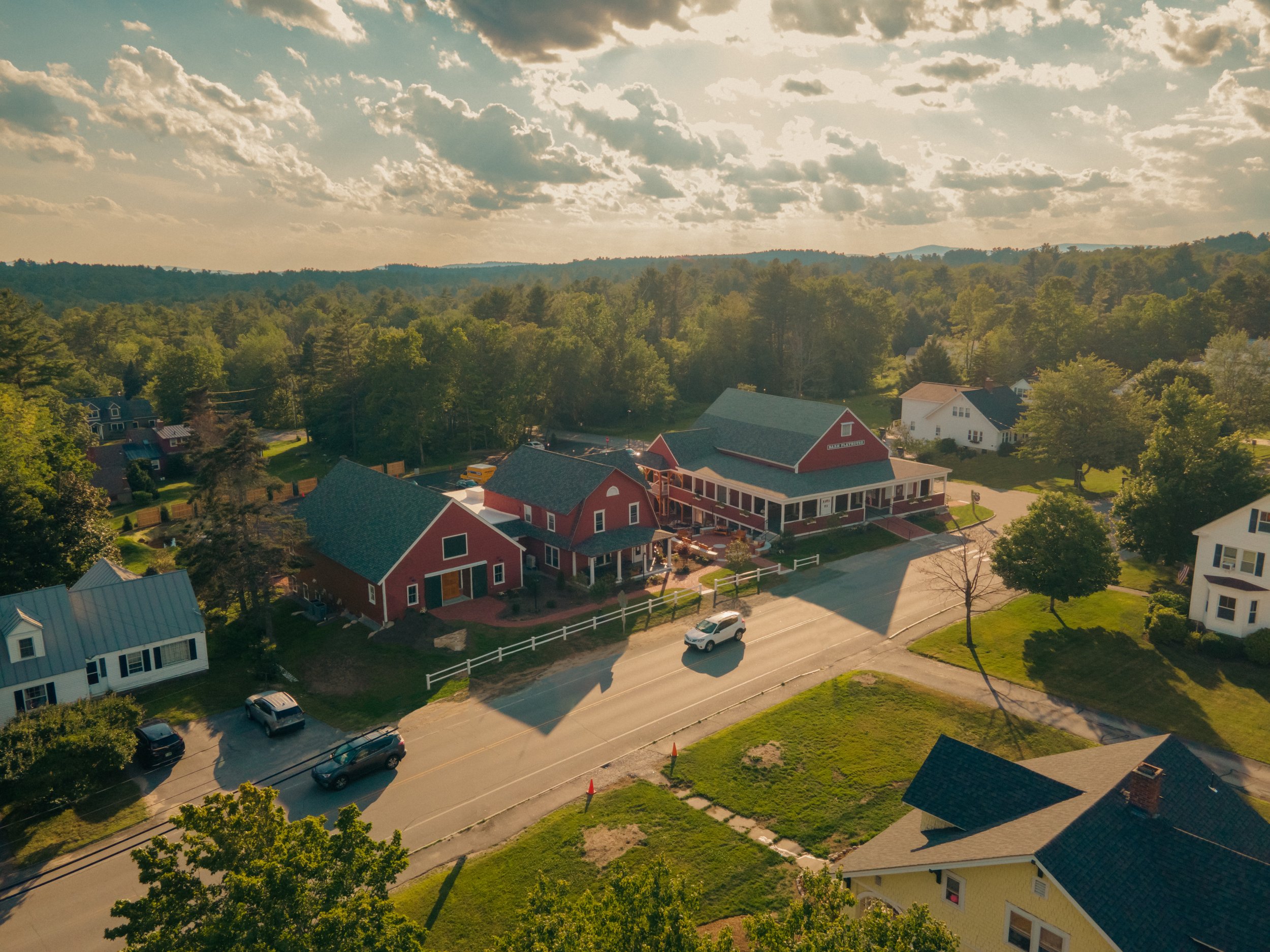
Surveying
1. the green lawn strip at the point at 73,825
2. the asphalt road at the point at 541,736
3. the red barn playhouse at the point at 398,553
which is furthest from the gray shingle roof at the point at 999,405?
the green lawn strip at the point at 73,825

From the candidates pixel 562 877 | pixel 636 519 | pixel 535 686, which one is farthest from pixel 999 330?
pixel 562 877

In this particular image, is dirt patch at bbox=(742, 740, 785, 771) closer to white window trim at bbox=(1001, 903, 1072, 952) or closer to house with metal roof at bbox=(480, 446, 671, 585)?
white window trim at bbox=(1001, 903, 1072, 952)

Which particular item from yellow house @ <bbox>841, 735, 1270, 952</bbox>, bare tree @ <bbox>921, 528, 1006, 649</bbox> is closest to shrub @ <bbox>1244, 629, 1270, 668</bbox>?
bare tree @ <bbox>921, 528, 1006, 649</bbox>

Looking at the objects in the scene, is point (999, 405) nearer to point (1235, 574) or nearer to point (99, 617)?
point (1235, 574)

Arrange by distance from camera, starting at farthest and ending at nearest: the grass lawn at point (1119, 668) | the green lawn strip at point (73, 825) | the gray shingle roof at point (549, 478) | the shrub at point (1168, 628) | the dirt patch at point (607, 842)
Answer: the gray shingle roof at point (549, 478) → the shrub at point (1168, 628) → the grass lawn at point (1119, 668) → the green lawn strip at point (73, 825) → the dirt patch at point (607, 842)

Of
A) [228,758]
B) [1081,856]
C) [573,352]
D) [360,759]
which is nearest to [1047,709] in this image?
[1081,856]

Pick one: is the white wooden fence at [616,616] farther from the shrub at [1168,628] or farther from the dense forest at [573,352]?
the dense forest at [573,352]
